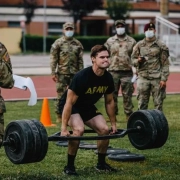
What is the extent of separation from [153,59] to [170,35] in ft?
74.1

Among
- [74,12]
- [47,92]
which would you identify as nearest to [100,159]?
[47,92]

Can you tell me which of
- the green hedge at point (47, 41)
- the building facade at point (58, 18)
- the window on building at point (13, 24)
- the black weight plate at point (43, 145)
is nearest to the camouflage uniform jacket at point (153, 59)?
the black weight plate at point (43, 145)

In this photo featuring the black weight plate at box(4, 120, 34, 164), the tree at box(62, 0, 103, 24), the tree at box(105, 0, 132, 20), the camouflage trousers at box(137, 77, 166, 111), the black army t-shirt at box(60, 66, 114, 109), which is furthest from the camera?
the tree at box(105, 0, 132, 20)

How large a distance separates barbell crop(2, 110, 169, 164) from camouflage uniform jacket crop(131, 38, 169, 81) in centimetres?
360

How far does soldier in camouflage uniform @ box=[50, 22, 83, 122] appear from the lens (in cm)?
1378

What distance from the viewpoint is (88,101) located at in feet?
28.6

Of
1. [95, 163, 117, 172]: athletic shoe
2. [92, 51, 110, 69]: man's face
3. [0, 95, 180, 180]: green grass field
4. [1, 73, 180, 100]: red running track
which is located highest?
[92, 51, 110, 69]: man's face

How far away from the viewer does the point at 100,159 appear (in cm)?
893

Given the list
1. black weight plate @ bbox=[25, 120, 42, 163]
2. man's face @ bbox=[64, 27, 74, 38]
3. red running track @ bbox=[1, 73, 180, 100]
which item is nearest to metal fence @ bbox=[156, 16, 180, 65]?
red running track @ bbox=[1, 73, 180, 100]

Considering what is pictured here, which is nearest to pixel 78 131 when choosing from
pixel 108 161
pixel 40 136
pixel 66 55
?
pixel 40 136

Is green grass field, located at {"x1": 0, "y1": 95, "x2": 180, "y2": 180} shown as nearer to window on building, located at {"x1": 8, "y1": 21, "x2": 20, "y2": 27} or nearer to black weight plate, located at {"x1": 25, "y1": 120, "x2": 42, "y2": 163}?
black weight plate, located at {"x1": 25, "y1": 120, "x2": 42, "y2": 163}

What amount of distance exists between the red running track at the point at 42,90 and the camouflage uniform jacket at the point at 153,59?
7.56 metres

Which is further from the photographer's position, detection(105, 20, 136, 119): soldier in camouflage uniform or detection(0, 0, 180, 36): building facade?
detection(0, 0, 180, 36): building facade

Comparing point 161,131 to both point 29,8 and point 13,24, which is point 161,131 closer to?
point 29,8
